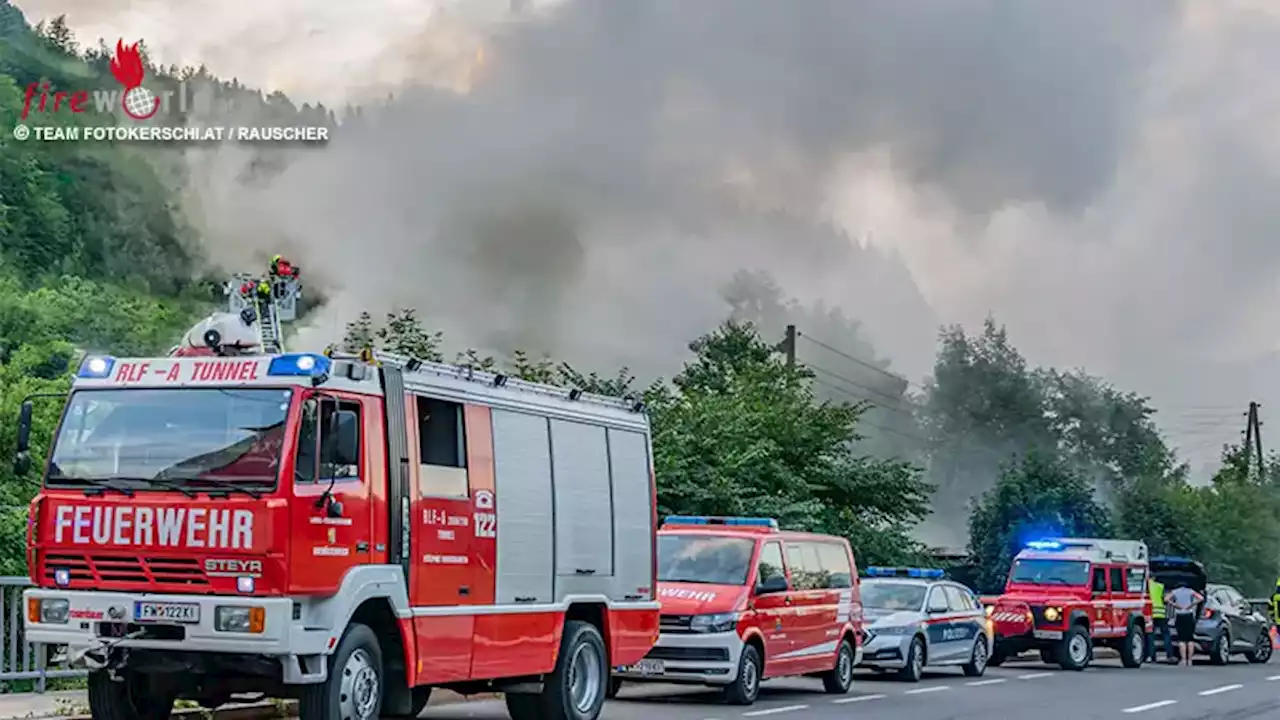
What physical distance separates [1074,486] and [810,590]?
1019 inches

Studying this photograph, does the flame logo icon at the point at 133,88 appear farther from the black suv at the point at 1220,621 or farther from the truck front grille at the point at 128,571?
the truck front grille at the point at 128,571

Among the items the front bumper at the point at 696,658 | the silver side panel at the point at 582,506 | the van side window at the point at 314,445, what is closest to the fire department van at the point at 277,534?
the van side window at the point at 314,445

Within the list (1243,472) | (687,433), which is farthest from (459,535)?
(1243,472)

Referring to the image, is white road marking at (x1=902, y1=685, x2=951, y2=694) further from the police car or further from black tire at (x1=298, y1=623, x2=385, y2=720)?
black tire at (x1=298, y1=623, x2=385, y2=720)

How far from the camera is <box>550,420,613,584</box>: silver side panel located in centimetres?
1396

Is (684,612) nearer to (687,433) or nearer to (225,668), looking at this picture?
(225,668)

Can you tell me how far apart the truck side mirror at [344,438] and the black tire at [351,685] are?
46.8 inches

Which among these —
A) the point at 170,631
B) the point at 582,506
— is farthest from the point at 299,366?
the point at 582,506

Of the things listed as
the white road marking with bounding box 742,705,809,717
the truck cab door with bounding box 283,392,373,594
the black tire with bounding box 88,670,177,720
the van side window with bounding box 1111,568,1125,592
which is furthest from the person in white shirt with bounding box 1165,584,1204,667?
the black tire with bounding box 88,670,177,720

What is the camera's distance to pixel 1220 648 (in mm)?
32000

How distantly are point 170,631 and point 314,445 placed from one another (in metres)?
1.54

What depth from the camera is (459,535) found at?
40.5 feet

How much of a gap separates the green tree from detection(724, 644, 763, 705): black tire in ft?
81.6

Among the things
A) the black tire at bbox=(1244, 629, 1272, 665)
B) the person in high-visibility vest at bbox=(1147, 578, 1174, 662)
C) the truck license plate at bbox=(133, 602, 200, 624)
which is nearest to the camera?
the truck license plate at bbox=(133, 602, 200, 624)
